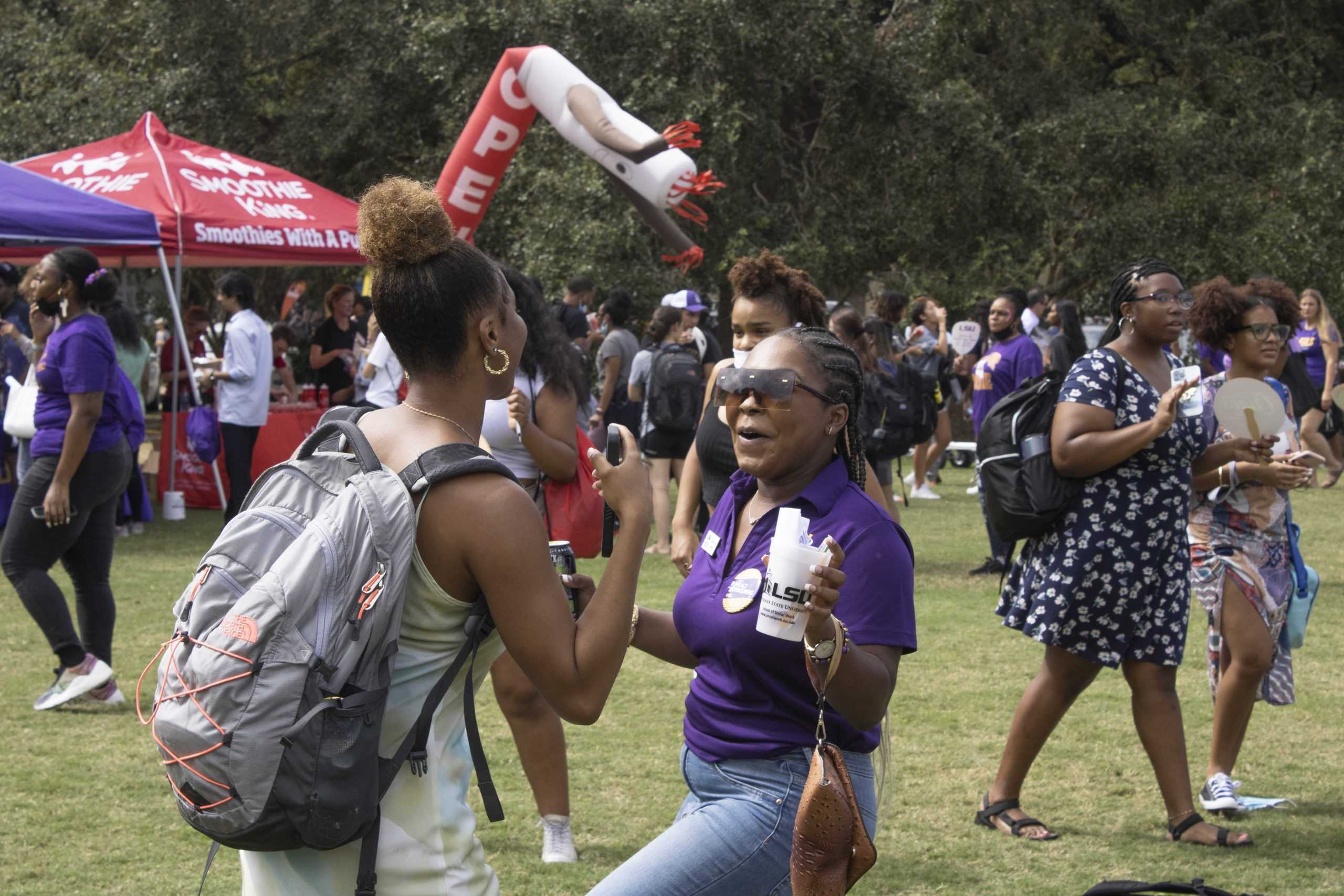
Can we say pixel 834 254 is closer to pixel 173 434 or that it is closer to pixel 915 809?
pixel 173 434

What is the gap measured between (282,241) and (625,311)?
3.42 metres

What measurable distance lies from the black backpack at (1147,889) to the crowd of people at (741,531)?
47 centimetres

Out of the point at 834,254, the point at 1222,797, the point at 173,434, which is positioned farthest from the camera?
the point at 834,254

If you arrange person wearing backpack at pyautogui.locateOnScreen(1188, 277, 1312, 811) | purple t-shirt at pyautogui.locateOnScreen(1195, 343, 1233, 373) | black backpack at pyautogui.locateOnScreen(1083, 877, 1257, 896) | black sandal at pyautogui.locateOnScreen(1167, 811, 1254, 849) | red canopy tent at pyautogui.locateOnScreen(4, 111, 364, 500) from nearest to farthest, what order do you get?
black backpack at pyautogui.locateOnScreen(1083, 877, 1257, 896) → black sandal at pyautogui.locateOnScreen(1167, 811, 1254, 849) → person wearing backpack at pyautogui.locateOnScreen(1188, 277, 1312, 811) → purple t-shirt at pyautogui.locateOnScreen(1195, 343, 1233, 373) → red canopy tent at pyautogui.locateOnScreen(4, 111, 364, 500)

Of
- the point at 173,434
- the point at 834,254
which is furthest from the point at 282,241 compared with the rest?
the point at 834,254

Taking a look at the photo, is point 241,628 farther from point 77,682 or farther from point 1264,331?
point 77,682

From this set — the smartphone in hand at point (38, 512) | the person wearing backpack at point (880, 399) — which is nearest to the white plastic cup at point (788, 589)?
the smartphone in hand at point (38, 512)

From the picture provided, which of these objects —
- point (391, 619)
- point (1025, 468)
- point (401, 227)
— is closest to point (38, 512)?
point (1025, 468)

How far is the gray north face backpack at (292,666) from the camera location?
1.97 meters

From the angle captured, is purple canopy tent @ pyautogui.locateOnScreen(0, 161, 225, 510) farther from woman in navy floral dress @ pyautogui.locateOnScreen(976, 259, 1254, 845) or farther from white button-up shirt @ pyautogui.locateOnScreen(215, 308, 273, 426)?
woman in navy floral dress @ pyautogui.locateOnScreen(976, 259, 1254, 845)

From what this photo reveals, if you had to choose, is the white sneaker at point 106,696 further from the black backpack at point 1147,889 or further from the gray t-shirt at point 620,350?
the gray t-shirt at point 620,350

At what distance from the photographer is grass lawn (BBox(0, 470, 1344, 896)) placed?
4.52m

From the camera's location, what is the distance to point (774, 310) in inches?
185

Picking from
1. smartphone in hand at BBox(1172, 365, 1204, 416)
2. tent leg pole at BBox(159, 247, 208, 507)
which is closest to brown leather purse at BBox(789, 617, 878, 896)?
smartphone in hand at BBox(1172, 365, 1204, 416)
